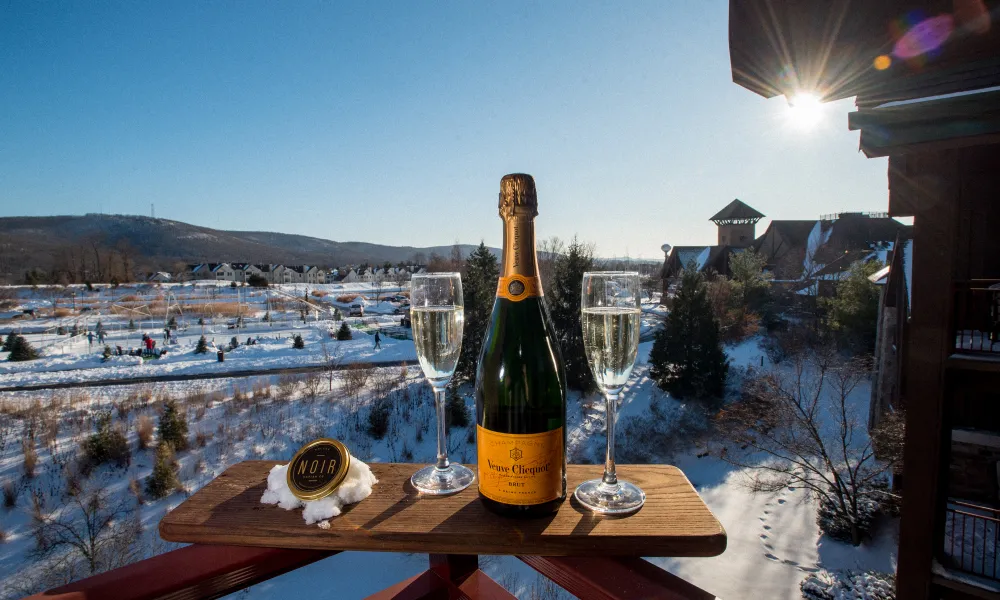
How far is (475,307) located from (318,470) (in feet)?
40.4

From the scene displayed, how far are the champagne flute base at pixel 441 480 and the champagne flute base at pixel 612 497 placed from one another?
0.29 m

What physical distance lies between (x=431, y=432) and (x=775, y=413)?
396 inches

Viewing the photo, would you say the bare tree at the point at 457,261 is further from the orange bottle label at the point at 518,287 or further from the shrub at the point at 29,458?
the orange bottle label at the point at 518,287

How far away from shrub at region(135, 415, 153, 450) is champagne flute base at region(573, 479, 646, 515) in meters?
13.4

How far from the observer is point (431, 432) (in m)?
13.1

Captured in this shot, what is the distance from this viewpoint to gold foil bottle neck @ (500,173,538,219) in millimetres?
1024

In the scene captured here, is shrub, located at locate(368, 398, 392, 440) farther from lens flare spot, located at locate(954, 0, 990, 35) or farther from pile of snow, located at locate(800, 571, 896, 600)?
lens flare spot, located at locate(954, 0, 990, 35)

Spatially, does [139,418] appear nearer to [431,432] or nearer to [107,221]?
[431,432]

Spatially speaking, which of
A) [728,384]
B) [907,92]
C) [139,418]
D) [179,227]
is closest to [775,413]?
[728,384]

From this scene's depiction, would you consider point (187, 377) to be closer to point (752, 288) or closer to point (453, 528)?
point (453, 528)

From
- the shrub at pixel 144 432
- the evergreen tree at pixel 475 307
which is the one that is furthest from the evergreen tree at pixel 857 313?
the shrub at pixel 144 432

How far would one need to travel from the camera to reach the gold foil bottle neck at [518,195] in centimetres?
102

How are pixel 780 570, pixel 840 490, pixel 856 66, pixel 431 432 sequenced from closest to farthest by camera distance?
pixel 856 66
pixel 780 570
pixel 840 490
pixel 431 432

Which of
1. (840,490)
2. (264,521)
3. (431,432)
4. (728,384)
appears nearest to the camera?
(264,521)
